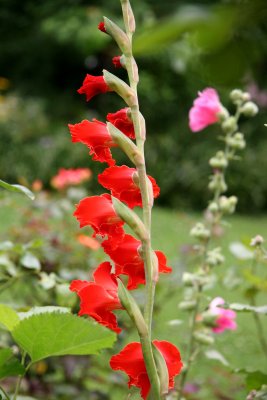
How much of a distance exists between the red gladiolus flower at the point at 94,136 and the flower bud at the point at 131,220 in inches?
2.5

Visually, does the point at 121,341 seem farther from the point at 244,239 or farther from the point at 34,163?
the point at 34,163

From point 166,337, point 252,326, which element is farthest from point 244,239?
point 252,326

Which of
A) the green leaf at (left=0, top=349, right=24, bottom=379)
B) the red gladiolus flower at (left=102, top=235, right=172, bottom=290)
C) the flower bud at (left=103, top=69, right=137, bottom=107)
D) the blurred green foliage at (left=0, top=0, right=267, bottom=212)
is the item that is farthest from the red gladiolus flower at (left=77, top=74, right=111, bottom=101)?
the blurred green foliage at (left=0, top=0, right=267, bottom=212)

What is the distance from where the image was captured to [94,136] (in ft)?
2.43

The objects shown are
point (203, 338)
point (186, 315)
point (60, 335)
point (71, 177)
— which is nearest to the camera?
point (60, 335)

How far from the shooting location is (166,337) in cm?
384

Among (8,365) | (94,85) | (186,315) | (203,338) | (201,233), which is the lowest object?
(186,315)

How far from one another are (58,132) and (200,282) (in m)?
7.81

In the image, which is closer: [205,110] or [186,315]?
[205,110]

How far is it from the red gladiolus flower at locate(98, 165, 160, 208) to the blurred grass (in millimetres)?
435

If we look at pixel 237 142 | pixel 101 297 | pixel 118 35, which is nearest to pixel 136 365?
pixel 101 297

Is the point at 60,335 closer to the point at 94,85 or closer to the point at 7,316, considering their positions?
the point at 7,316

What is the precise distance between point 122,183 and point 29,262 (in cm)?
58

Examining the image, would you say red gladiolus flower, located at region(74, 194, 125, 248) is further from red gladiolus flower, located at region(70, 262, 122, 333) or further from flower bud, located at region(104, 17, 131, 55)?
flower bud, located at region(104, 17, 131, 55)
